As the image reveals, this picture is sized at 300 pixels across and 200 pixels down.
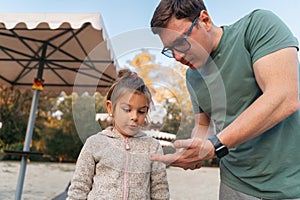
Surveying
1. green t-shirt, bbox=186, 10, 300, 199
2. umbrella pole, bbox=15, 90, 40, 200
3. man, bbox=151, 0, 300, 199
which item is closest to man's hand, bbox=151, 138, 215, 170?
man, bbox=151, 0, 300, 199

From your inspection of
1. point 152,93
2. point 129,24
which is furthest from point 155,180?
point 129,24

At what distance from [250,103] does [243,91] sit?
45 mm

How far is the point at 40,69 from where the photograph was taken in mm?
3791

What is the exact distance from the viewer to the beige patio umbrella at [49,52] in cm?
257

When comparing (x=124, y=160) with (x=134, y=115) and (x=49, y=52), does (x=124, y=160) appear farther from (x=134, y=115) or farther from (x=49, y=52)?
(x=49, y=52)

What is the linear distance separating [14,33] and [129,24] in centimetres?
252

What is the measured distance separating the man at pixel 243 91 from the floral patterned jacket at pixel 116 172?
219 millimetres

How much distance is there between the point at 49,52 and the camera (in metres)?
3.91

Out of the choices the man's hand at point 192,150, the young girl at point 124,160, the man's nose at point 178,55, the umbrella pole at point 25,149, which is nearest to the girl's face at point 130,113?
the young girl at point 124,160

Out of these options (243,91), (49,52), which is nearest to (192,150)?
(243,91)

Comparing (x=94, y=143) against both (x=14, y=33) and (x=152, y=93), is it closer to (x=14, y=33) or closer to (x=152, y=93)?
(x=152, y=93)

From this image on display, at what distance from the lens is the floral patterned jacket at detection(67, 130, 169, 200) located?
1103 millimetres

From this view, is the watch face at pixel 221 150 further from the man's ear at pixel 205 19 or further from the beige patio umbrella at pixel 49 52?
the beige patio umbrella at pixel 49 52

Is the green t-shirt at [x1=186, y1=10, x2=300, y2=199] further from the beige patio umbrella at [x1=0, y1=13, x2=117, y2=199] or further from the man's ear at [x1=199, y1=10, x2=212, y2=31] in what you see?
the beige patio umbrella at [x1=0, y1=13, x2=117, y2=199]
